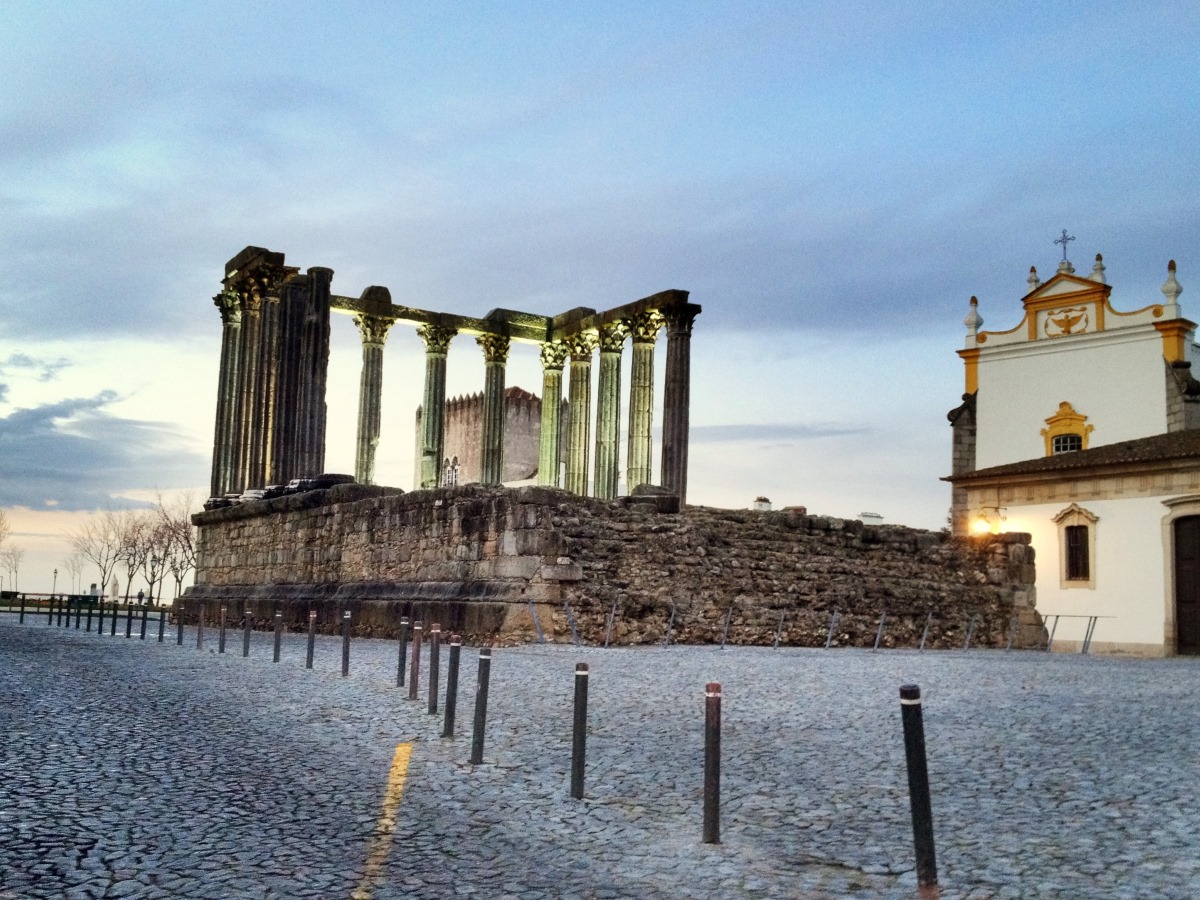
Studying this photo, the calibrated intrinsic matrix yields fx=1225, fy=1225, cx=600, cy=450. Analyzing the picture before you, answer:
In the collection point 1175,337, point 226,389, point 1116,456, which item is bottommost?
point 1116,456

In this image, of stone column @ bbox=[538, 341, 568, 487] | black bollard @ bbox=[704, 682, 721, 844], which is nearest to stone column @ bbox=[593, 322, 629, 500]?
stone column @ bbox=[538, 341, 568, 487]

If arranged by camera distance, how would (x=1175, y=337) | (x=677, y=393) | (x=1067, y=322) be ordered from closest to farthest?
(x=677, y=393) < (x=1175, y=337) < (x=1067, y=322)

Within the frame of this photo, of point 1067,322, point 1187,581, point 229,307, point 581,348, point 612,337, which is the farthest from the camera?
point 1067,322

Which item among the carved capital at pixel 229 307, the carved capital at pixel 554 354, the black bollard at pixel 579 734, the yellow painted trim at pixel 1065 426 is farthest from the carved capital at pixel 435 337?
the black bollard at pixel 579 734

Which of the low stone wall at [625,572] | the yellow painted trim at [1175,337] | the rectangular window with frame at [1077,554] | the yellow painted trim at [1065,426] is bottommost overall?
the low stone wall at [625,572]

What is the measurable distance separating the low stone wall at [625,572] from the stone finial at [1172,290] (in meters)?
12.6

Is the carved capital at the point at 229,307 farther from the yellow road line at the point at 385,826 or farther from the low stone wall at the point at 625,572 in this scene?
the yellow road line at the point at 385,826

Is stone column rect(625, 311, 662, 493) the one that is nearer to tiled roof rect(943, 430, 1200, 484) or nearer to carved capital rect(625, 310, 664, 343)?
→ carved capital rect(625, 310, 664, 343)

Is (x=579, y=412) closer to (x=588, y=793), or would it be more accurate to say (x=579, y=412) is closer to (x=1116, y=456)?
(x=1116, y=456)

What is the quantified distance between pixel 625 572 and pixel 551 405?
18.9 m

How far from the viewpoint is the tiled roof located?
28.2 metres

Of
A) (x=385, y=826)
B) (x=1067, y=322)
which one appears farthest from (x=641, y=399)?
(x=385, y=826)

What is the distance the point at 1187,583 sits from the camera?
28.6 m

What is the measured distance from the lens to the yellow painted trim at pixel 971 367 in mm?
38188
